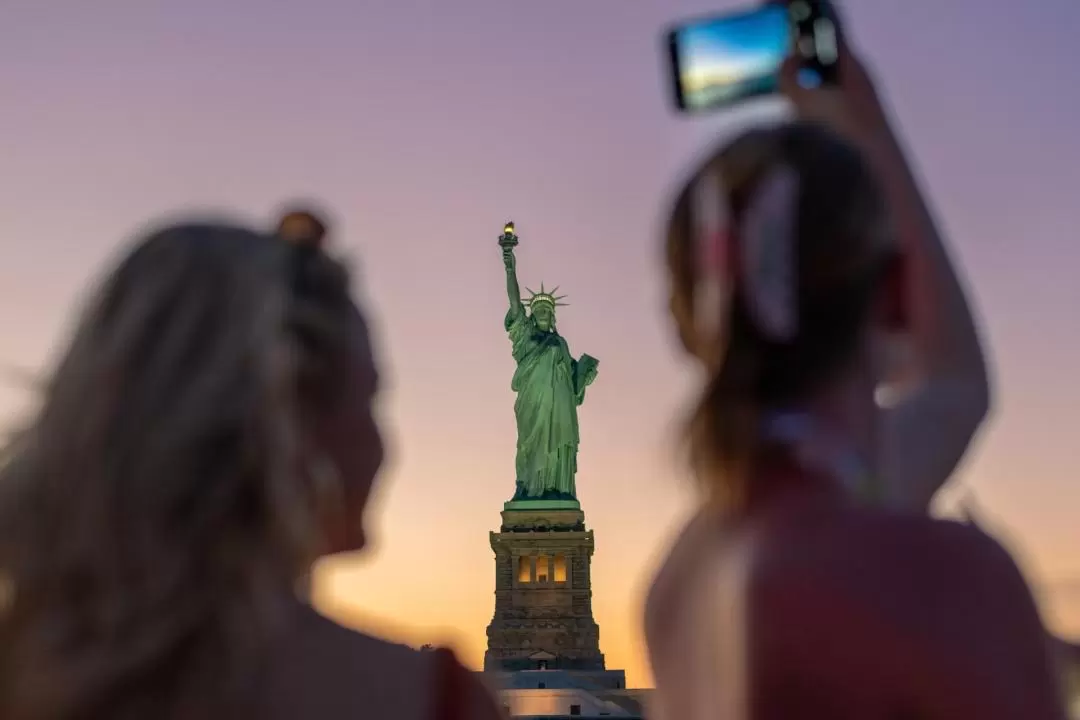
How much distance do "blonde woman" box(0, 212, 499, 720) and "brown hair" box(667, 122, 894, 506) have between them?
0.50 m

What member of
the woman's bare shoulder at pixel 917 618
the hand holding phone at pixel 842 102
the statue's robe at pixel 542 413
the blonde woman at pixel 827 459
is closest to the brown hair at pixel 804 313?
the blonde woman at pixel 827 459

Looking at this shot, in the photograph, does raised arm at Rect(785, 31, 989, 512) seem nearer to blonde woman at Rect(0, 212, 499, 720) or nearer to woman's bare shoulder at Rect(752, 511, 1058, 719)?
woman's bare shoulder at Rect(752, 511, 1058, 719)

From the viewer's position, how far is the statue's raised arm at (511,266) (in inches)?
1282

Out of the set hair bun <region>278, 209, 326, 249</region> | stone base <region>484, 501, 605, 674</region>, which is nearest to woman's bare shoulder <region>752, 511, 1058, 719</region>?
hair bun <region>278, 209, 326, 249</region>

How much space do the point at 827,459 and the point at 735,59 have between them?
2.44 ft

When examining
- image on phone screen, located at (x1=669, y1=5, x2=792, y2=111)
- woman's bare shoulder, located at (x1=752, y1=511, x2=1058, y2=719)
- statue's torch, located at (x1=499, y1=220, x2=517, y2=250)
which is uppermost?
statue's torch, located at (x1=499, y1=220, x2=517, y2=250)

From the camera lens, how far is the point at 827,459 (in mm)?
1402

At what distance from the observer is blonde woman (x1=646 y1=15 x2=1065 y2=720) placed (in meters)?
1.24

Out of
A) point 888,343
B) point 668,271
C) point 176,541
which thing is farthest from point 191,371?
point 888,343

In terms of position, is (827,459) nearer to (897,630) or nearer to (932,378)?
(897,630)

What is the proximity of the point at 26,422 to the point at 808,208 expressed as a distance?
105 cm

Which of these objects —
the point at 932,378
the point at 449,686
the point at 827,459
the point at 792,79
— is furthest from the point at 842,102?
the point at 449,686

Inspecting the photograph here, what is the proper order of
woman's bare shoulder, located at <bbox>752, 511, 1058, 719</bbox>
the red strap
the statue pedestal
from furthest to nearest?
the statue pedestal
the red strap
woman's bare shoulder, located at <bbox>752, 511, 1058, 719</bbox>

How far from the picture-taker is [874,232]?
1.44m
